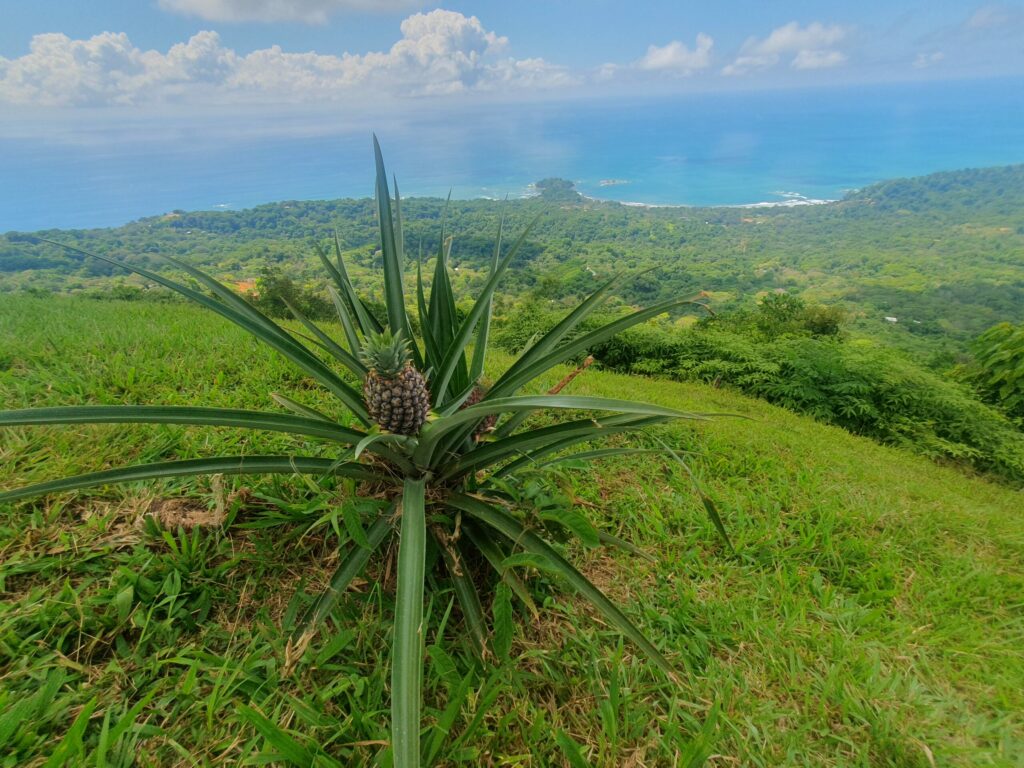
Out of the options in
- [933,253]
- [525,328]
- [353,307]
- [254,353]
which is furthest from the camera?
[933,253]

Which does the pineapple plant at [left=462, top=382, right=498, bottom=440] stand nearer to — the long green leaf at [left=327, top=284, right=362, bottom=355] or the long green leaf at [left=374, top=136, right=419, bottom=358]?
the long green leaf at [left=374, top=136, right=419, bottom=358]

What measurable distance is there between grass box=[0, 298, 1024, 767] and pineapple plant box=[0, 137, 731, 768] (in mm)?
100

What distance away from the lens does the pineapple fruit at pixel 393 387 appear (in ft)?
3.11

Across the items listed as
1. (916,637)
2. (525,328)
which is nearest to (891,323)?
(525,328)

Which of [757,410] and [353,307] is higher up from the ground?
[353,307]

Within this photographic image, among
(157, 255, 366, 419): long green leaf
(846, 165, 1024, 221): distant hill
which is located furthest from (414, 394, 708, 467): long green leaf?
(846, 165, 1024, 221): distant hill

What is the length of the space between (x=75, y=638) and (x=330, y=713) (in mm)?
610

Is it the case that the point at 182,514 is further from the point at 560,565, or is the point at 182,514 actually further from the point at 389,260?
the point at 560,565

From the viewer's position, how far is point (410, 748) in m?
0.66

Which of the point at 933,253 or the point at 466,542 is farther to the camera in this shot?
the point at 933,253

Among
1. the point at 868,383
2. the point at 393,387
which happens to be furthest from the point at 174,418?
the point at 868,383

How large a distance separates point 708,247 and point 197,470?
1376 inches

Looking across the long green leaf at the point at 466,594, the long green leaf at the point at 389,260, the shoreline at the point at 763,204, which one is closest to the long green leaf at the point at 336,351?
the long green leaf at the point at 389,260

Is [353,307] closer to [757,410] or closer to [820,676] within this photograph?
[820,676]
